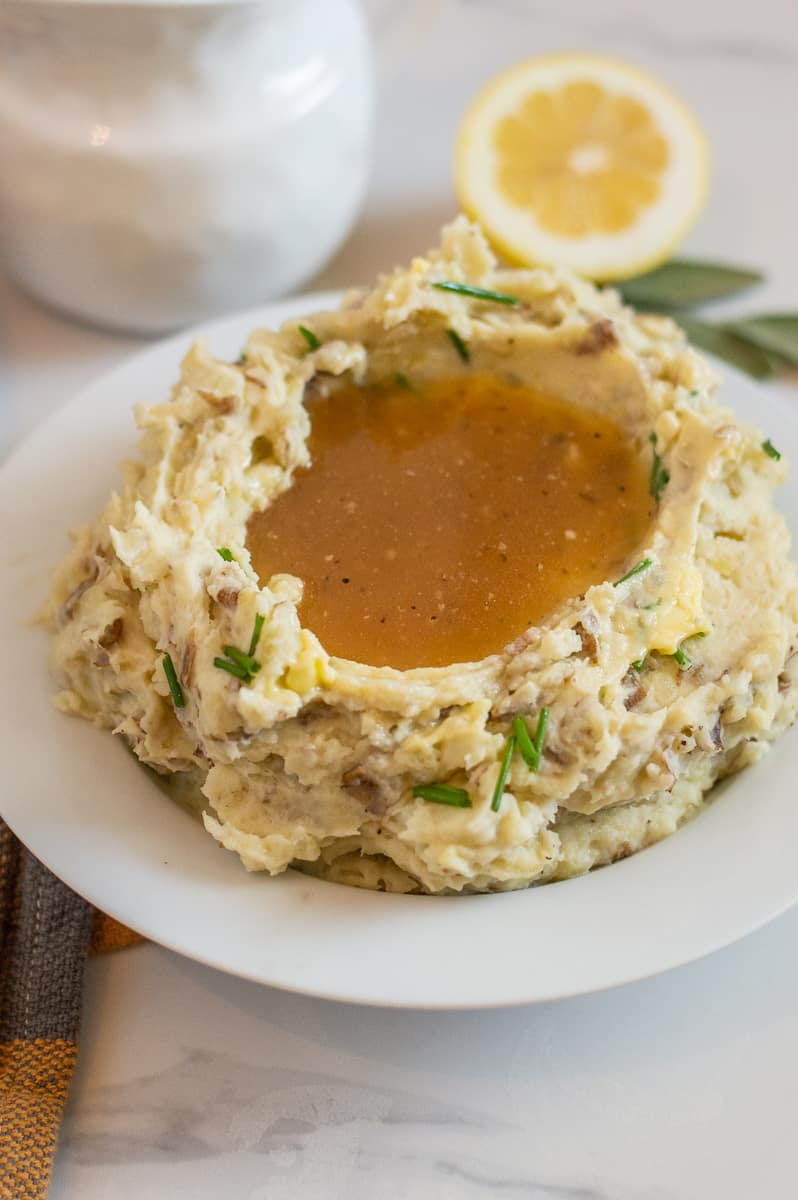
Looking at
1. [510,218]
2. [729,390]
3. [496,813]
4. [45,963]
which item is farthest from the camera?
[510,218]

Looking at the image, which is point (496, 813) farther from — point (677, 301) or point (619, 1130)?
point (677, 301)

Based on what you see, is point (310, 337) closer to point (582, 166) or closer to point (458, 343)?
point (458, 343)

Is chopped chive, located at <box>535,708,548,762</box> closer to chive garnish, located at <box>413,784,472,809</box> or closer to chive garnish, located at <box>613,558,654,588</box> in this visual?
chive garnish, located at <box>413,784,472,809</box>

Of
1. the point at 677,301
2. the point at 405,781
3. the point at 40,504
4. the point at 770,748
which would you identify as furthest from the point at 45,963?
the point at 677,301

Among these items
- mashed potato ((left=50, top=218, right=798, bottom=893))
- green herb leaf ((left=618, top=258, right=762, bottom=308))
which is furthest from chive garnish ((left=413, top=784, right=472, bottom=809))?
green herb leaf ((left=618, top=258, right=762, bottom=308))

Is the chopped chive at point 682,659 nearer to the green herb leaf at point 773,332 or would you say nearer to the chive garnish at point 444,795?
the chive garnish at point 444,795

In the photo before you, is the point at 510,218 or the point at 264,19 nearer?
the point at 264,19

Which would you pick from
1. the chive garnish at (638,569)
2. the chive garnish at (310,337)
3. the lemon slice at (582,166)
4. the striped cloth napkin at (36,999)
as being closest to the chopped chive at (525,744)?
the chive garnish at (638,569)
